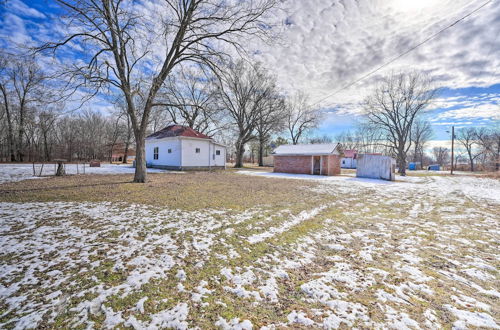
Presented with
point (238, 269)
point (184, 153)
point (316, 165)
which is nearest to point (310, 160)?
point (316, 165)

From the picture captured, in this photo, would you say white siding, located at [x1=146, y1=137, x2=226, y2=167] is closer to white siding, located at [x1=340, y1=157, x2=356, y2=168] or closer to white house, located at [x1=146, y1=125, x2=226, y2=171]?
white house, located at [x1=146, y1=125, x2=226, y2=171]

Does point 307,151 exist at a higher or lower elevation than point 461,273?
higher

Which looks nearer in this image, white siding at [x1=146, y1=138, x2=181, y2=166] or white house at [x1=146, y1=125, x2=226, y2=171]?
white house at [x1=146, y1=125, x2=226, y2=171]

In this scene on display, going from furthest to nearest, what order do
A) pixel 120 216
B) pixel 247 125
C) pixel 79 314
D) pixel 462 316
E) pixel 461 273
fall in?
1. pixel 247 125
2. pixel 120 216
3. pixel 461 273
4. pixel 462 316
5. pixel 79 314

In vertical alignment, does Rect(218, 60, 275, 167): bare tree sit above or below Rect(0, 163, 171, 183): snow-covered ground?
above

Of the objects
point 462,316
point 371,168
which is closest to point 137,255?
point 462,316

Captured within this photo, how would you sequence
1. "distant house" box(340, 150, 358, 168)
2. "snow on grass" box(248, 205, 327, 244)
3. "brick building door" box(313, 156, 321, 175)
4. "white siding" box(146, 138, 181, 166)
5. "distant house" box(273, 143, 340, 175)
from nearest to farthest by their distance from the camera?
"snow on grass" box(248, 205, 327, 244)
"white siding" box(146, 138, 181, 166)
"distant house" box(273, 143, 340, 175)
"brick building door" box(313, 156, 321, 175)
"distant house" box(340, 150, 358, 168)

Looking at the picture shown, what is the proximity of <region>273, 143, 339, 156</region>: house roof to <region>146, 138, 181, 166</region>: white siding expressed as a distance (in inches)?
419

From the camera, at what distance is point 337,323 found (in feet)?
6.52

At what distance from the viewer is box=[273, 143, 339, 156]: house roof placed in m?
20.3

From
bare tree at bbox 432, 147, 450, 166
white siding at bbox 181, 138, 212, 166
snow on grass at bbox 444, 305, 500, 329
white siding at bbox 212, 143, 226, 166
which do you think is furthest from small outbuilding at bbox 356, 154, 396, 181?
bare tree at bbox 432, 147, 450, 166

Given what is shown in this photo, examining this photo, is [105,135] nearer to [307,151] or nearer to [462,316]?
[307,151]

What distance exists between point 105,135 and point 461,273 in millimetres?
55886

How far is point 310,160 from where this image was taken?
21.0 meters
